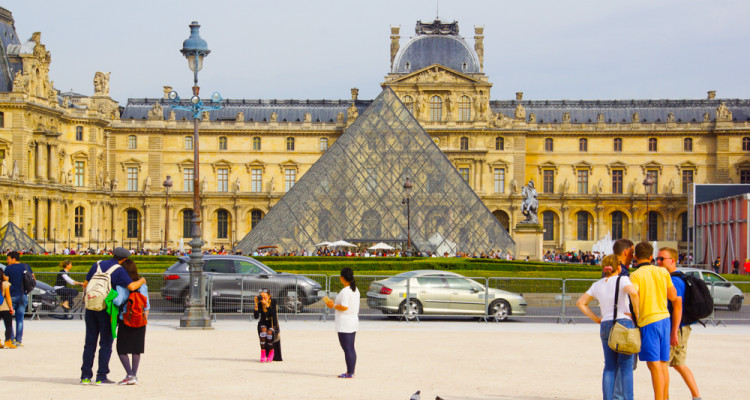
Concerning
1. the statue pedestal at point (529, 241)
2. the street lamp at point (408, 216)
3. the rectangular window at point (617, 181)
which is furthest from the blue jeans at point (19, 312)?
the rectangular window at point (617, 181)

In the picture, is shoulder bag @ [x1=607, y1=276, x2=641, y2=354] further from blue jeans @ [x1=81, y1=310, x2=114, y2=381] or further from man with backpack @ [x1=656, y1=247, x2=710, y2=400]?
blue jeans @ [x1=81, y1=310, x2=114, y2=381]

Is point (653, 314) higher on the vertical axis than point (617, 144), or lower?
lower

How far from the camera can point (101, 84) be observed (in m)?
66.1

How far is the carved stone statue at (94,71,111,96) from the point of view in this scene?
65562 mm

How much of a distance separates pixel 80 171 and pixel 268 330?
5174cm

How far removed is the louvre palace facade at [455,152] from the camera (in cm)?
6456

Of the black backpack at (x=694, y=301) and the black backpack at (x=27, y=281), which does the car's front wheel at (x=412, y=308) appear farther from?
the black backpack at (x=694, y=301)

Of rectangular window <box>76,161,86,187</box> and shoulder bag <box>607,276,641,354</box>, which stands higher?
rectangular window <box>76,161,86,187</box>

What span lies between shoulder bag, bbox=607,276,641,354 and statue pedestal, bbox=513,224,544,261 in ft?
106

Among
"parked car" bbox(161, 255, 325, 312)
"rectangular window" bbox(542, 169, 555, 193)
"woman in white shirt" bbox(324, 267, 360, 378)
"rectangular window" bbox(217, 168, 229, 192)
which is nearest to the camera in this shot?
"woman in white shirt" bbox(324, 267, 360, 378)

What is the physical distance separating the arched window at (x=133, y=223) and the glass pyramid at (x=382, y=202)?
26.8 m

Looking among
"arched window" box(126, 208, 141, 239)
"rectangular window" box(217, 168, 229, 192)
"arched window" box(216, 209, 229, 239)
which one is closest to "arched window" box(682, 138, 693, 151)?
"rectangular window" box(217, 168, 229, 192)

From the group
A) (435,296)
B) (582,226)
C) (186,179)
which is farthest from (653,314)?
(186,179)

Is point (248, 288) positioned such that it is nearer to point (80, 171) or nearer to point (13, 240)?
point (13, 240)
